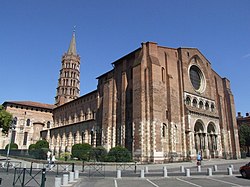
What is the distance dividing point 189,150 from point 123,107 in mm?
11008

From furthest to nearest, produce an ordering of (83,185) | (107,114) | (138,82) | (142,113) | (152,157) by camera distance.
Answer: (107,114) → (138,82) → (142,113) → (152,157) → (83,185)

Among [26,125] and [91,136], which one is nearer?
[91,136]

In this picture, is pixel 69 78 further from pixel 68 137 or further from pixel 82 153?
pixel 82 153

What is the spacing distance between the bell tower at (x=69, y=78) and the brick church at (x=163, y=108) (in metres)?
26.3

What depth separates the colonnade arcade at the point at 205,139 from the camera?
33438mm

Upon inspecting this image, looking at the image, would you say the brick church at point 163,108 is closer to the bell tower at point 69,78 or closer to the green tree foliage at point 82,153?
the green tree foliage at point 82,153

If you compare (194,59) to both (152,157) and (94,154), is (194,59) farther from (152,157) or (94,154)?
(94,154)

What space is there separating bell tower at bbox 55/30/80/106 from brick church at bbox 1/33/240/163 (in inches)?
1037

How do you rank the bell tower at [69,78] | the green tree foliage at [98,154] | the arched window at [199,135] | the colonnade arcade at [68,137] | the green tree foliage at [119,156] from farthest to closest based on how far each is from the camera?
1. the bell tower at [69,78]
2. the colonnade arcade at [68,137]
3. the arched window at [199,135]
4. the green tree foliage at [98,154]
5. the green tree foliage at [119,156]

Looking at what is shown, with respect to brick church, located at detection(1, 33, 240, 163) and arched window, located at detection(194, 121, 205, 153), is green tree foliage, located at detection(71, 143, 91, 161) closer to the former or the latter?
brick church, located at detection(1, 33, 240, 163)

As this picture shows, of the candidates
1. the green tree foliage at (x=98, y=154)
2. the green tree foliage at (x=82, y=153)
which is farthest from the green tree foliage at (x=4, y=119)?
the green tree foliage at (x=98, y=154)

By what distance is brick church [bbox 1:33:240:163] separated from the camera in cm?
2755

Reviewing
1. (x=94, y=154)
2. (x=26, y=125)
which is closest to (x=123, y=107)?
(x=94, y=154)

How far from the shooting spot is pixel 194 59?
124ft
